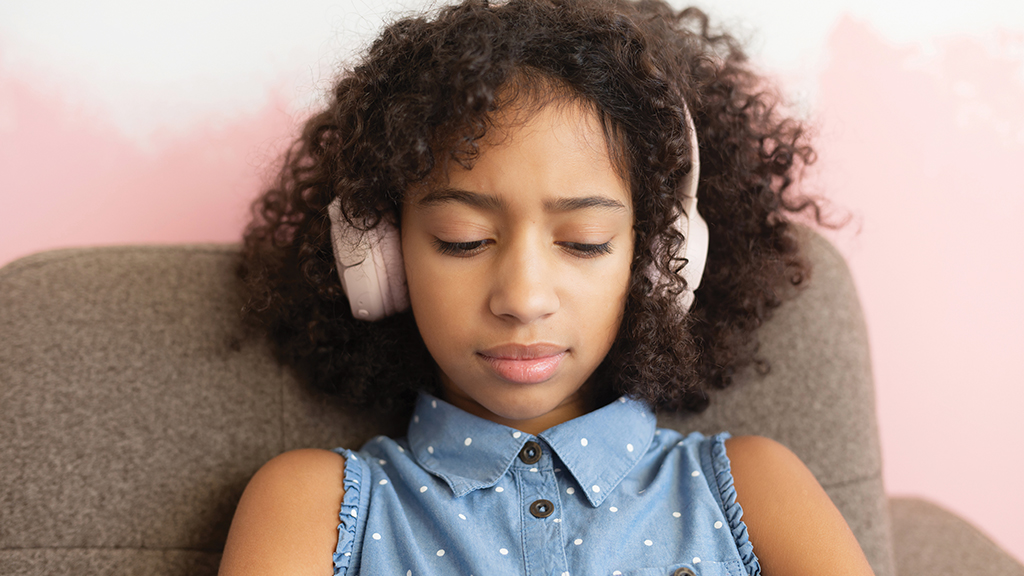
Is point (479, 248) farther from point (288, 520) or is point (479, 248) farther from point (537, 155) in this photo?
point (288, 520)

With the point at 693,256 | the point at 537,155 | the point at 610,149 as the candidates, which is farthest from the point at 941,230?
the point at 537,155

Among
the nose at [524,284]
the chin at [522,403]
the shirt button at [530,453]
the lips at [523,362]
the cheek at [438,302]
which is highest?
the nose at [524,284]

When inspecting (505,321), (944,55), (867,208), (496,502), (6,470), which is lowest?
(6,470)

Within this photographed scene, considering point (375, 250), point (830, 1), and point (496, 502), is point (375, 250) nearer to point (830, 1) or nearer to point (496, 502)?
point (496, 502)

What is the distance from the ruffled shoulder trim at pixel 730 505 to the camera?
90 cm

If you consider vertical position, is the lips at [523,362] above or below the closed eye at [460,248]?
below

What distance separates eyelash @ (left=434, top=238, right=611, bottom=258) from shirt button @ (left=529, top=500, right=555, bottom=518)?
301mm

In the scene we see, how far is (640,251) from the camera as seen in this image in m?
0.95

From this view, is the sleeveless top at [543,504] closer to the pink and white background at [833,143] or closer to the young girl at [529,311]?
the young girl at [529,311]

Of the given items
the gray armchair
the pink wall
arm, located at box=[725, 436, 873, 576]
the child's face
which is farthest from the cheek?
the pink wall

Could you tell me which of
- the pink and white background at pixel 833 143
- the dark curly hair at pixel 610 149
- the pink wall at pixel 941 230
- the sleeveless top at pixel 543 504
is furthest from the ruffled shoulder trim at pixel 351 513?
the pink wall at pixel 941 230

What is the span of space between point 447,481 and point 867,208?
969 mm

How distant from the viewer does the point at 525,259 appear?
33.2 inches

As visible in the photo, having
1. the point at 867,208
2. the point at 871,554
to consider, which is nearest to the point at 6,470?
the point at 871,554
